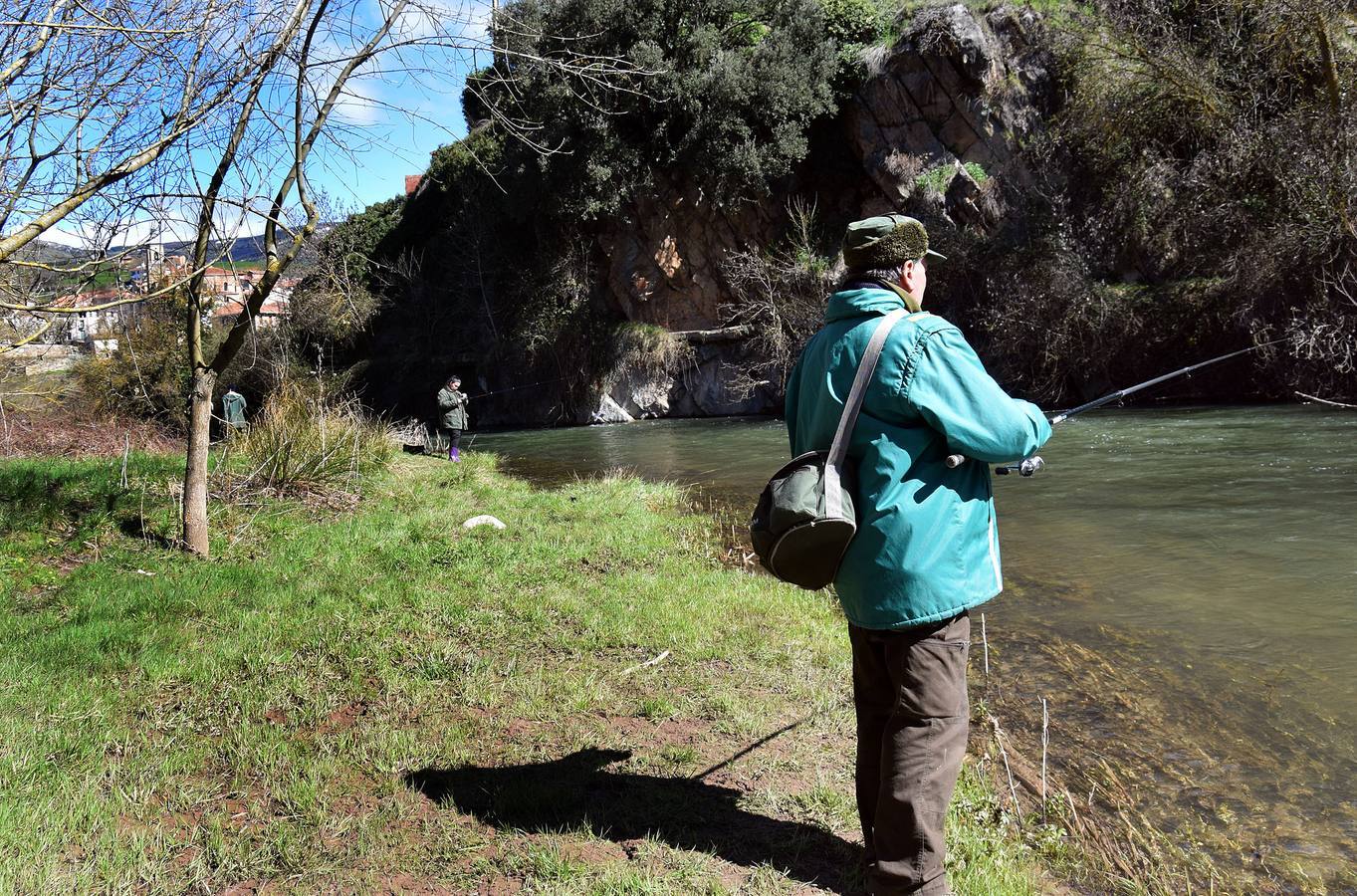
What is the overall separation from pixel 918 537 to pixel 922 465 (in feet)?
0.70

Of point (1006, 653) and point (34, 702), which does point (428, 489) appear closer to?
point (34, 702)

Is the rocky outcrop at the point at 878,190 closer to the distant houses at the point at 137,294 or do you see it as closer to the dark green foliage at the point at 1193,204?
the dark green foliage at the point at 1193,204

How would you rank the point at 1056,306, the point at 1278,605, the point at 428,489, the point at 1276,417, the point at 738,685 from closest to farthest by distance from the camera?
the point at 738,685 < the point at 1278,605 < the point at 428,489 < the point at 1276,417 < the point at 1056,306

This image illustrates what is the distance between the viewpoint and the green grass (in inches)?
111


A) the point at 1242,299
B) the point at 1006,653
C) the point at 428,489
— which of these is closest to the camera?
the point at 1006,653

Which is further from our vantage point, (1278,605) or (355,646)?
(1278,605)

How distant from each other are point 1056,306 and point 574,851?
2042 cm

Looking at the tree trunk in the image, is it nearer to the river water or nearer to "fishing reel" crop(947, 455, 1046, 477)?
the river water

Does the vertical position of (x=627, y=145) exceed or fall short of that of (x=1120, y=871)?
it exceeds it

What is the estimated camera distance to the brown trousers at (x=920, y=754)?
2.51m

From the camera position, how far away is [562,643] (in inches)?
189

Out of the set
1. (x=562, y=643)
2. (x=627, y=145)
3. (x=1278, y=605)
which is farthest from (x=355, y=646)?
(x=627, y=145)

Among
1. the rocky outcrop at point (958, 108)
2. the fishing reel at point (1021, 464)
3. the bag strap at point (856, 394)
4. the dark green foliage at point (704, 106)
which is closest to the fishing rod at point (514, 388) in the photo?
the dark green foliage at point (704, 106)

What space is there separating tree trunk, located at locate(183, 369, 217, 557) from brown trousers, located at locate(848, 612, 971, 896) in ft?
19.1
